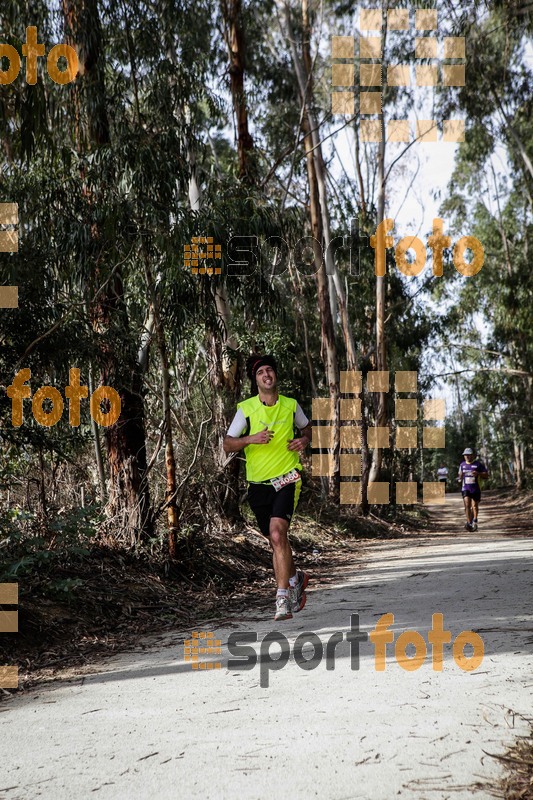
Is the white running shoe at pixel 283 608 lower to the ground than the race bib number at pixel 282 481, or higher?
lower

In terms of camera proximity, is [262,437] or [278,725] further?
[262,437]

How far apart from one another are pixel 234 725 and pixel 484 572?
5.88 metres

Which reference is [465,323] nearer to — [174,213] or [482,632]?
[174,213]

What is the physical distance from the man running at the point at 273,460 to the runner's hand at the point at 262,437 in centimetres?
17

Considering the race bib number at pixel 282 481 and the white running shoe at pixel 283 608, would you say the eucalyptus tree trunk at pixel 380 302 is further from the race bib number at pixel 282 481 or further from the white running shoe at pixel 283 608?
the race bib number at pixel 282 481

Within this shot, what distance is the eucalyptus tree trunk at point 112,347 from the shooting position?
940 centimetres

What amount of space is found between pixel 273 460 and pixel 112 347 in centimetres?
362

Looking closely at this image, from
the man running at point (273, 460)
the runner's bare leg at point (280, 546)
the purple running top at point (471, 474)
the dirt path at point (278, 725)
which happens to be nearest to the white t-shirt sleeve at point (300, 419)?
the man running at point (273, 460)

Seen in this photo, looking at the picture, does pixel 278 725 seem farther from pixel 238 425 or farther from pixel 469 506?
pixel 469 506

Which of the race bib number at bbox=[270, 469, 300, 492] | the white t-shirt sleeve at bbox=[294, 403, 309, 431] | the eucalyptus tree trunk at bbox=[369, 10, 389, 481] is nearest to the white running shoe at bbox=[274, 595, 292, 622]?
the race bib number at bbox=[270, 469, 300, 492]

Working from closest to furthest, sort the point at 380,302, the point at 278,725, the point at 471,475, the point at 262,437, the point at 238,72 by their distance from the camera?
the point at 278,725 → the point at 262,437 → the point at 238,72 → the point at 471,475 → the point at 380,302

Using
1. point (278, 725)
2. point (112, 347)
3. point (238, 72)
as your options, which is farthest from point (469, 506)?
point (278, 725)

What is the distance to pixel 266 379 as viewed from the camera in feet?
20.1

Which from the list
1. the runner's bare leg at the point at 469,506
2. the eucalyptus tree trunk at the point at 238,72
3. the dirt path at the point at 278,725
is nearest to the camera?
the dirt path at the point at 278,725
